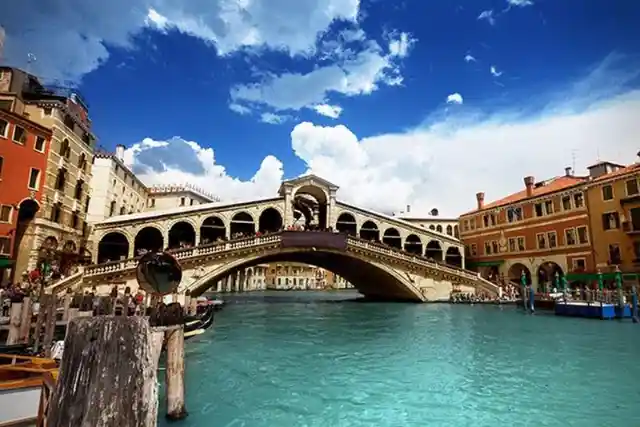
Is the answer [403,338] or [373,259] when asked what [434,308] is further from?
[403,338]

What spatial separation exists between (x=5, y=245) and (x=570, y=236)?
3685 cm

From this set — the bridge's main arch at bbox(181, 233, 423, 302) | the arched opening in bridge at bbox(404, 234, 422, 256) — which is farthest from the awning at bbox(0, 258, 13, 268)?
the arched opening in bridge at bbox(404, 234, 422, 256)

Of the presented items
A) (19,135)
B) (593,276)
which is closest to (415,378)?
(19,135)

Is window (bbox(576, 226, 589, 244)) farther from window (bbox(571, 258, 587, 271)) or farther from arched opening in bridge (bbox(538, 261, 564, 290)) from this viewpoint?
arched opening in bridge (bbox(538, 261, 564, 290))

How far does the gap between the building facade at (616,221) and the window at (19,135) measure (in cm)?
3650

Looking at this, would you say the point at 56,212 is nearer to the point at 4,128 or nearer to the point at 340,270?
the point at 4,128

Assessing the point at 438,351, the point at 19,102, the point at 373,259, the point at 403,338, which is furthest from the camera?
the point at 373,259

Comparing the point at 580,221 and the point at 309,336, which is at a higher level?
the point at 580,221

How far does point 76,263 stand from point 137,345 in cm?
2676

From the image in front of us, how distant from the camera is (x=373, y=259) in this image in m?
30.6

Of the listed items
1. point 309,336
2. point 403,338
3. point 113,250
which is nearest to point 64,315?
point 309,336

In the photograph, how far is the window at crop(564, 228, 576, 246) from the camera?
3020 centimetres

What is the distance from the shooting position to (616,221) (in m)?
27.0

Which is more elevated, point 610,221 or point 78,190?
point 78,190
